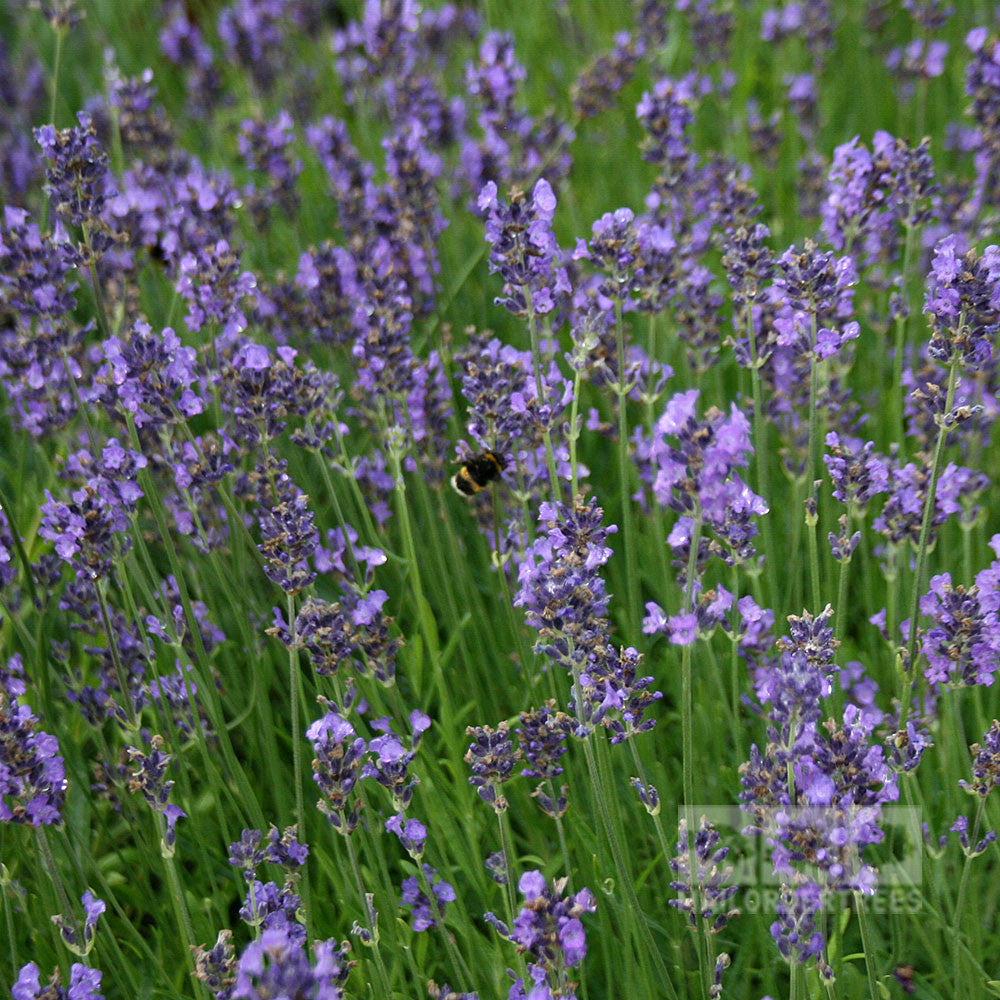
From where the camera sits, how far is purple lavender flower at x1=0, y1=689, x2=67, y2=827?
6.19 feet

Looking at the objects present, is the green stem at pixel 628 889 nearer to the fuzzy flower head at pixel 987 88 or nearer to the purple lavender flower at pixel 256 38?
the fuzzy flower head at pixel 987 88

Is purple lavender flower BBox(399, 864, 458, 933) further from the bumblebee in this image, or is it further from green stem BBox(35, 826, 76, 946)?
the bumblebee

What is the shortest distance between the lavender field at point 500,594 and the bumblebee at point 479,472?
23 millimetres

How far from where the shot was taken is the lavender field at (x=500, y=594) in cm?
191

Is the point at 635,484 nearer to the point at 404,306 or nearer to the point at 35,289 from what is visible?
the point at 404,306

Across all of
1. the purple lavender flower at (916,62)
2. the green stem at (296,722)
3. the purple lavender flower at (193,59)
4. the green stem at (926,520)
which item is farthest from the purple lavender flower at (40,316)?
the purple lavender flower at (916,62)

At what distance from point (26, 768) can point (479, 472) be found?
117cm

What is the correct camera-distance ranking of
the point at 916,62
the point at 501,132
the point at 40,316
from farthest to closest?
1. the point at 916,62
2. the point at 501,132
3. the point at 40,316

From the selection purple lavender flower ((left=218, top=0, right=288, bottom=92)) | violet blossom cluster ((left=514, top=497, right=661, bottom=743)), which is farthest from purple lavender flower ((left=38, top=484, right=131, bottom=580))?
purple lavender flower ((left=218, top=0, right=288, bottom=92))

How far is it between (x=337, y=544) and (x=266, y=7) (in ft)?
13.4

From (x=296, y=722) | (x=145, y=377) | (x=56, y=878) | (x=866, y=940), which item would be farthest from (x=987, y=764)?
(x=145, y=377)

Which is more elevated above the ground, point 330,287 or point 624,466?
point 330,287

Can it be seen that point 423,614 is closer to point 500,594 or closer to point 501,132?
point 500,594

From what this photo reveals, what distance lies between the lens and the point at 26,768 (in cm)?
190
